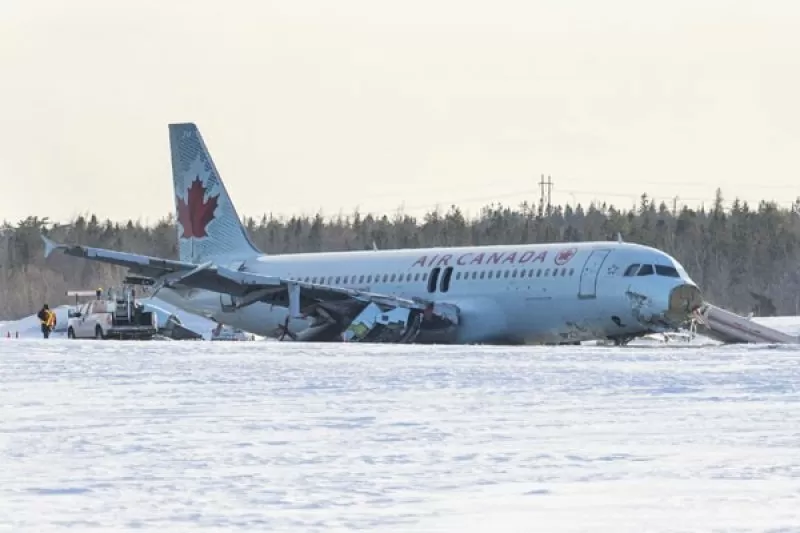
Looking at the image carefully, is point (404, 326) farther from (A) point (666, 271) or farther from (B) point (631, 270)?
(A) point (666, 271)

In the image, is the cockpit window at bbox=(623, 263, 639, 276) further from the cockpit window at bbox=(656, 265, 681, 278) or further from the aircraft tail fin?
the aircraft tail fin

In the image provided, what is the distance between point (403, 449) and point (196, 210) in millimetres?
42259

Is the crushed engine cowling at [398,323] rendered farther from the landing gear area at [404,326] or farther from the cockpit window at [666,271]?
the cockpit window at [666,271]

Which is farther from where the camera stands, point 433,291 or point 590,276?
point 433,291

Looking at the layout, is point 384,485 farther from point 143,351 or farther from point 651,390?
point 143,351

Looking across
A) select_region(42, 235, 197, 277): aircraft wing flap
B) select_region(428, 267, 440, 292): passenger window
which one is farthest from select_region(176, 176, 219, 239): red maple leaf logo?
select_region(428, 267, 440, 292): passenger window

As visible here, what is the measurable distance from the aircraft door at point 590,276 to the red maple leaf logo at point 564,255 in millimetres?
575

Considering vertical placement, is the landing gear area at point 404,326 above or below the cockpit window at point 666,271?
below

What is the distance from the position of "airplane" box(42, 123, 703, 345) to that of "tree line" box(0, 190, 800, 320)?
193 ft

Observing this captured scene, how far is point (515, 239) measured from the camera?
467 feet

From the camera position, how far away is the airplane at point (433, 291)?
1822 inches

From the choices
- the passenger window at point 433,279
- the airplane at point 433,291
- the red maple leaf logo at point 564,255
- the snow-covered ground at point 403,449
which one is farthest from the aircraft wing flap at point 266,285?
the snow-covered ground at point 403,449

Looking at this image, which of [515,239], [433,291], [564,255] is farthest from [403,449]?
[515,239]

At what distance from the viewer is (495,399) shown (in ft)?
82.4
